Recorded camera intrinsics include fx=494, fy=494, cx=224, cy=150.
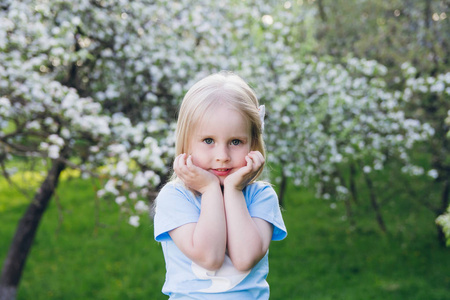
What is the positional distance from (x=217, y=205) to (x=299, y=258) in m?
7.11

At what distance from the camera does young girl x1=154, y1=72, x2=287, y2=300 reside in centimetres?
176

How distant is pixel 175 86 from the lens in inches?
207

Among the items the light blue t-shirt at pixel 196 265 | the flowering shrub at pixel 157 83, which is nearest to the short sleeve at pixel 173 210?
the light blue t-shirt at pixel 196 265

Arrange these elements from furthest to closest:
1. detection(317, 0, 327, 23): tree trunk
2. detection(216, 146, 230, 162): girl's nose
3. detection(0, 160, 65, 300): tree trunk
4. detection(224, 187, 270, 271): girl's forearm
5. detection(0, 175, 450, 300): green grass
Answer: detection(317, 0, 327, 23): tree trunk
detection(0, 175, 450, 300): green grass
detection(0, 160, 65, 300): tree trunk
detection(216, 146, 230, 162): girl's nose
detection(224, 187, 270, 271): girl's forearm

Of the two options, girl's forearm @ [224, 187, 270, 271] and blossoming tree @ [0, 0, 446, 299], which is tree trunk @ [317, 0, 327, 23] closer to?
Result: blossoming tree @ [0, 0, 446, 299]

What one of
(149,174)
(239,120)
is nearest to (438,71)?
(149,174)

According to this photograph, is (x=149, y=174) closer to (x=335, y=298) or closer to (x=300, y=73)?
(x=300, y=73)

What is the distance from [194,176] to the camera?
1.83m

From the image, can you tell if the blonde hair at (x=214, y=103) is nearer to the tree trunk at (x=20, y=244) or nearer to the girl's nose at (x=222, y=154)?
the girl's nose at (x=222, y=154)

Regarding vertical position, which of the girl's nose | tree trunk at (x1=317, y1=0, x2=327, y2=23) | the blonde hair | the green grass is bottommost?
the green grass

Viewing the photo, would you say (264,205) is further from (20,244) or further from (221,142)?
(20,244)

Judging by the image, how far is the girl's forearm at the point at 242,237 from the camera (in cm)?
175

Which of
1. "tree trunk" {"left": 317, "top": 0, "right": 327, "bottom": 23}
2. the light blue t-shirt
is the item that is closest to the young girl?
the light blue t-shirt

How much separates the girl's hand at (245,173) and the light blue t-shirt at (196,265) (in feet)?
0.45
